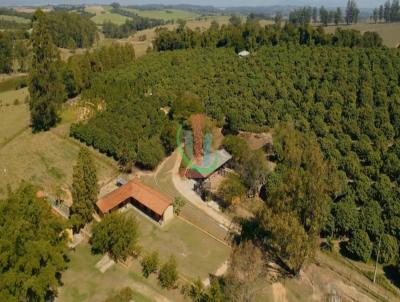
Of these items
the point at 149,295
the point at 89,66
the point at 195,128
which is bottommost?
the point at 149,295

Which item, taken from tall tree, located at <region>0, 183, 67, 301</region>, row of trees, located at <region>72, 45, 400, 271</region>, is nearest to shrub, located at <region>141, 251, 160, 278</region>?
tall tree, located at <region>0, 183, 67, 301</region>

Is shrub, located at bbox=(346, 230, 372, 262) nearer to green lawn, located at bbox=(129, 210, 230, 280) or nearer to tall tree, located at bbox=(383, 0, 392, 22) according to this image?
green lawn, located at bbox=(129, 210, 230, 280)

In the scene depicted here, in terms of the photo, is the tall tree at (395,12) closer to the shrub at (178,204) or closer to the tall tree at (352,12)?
the tall tree at (352,12)

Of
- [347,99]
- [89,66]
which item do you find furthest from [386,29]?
[89,66]

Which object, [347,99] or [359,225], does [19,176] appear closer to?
[359,225]

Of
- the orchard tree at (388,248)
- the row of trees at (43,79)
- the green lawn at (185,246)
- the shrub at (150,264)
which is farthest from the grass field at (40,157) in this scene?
the orchard tree at (388,248)

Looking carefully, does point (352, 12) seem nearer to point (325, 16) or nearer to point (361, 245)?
point (325, 16)

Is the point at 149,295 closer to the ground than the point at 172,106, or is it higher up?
closer to the ground
